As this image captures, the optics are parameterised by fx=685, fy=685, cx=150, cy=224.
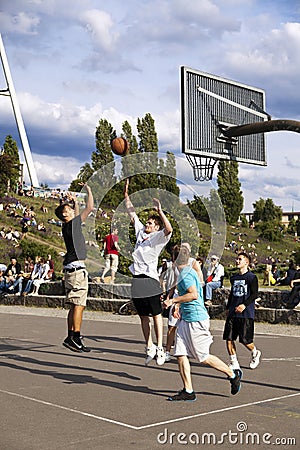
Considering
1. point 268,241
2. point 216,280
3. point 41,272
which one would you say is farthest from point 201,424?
point 268,241

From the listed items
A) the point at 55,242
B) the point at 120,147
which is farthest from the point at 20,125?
the point at 120,147

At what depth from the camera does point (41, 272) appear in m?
23.4

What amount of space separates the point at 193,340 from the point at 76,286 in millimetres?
2484

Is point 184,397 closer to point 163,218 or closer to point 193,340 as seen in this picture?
point 193,340

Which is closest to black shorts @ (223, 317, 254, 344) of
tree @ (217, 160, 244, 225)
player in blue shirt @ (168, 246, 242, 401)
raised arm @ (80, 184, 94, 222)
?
player in blue shirt @ (168, 246, 242, 401)

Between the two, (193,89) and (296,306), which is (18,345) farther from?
(296,306)

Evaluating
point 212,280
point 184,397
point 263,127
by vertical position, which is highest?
point 263,127

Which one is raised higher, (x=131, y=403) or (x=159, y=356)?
(x=159, y=356)

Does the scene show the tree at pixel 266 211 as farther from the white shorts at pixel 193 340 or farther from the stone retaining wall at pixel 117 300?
Answer: the white shorts at pixel 193 340

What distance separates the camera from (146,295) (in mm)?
9539

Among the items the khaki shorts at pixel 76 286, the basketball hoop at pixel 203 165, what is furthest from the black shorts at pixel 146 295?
the basketball hoop at pixel 203 165

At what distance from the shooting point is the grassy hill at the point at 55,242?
33050mm

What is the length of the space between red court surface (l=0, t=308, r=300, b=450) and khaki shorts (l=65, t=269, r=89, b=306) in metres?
1.02

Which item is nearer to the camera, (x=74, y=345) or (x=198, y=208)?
(x=198, y=208)
